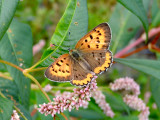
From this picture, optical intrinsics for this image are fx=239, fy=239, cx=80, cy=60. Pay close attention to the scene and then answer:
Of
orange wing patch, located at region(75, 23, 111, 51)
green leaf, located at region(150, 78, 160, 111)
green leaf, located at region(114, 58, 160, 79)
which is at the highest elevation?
orange wing patch, located at region(75, 23, 111, 51)

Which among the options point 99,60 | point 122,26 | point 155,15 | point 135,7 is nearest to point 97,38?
point 99,60

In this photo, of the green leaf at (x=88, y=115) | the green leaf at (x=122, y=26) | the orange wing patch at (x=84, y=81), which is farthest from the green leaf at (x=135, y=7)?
the green leaf at (x=88, y=115)

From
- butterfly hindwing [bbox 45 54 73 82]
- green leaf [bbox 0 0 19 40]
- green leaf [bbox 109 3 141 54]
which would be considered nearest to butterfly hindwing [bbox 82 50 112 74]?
butterfly hindwing [bbox 45 54 73 82]

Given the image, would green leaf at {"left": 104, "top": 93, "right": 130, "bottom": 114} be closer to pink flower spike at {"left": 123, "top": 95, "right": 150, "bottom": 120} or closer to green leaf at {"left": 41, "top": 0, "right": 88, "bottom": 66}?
pink flower spike at {"left": 123, "top": 95, "right": 150, "bottom": 120}

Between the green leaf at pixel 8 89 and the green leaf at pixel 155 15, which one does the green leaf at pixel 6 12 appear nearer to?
the green leaf at pixel 8 89

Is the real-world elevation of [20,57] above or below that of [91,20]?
below

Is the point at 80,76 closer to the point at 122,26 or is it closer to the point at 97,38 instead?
the point at 97,38

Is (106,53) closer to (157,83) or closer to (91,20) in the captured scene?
(157,83)

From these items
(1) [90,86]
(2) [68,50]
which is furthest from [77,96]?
(2) [68,50]
